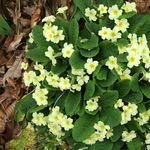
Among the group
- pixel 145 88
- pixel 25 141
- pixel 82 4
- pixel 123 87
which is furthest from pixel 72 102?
pixel 82 4

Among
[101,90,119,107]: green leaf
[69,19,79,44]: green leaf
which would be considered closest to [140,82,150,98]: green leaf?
[101,90,119,107]: green leaf

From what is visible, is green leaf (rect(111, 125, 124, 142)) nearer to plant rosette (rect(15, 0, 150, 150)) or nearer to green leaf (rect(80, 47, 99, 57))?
plant rosette (rect(15, 0, 150, 150))

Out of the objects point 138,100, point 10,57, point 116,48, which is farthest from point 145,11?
point 10,57

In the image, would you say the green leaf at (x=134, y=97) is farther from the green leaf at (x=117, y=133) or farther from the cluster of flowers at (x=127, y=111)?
the green leaf at (x=117, y=133)

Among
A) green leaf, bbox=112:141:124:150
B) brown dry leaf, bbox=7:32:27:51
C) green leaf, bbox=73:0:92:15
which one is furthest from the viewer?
brown dry leaf, bbox=7:32:27:51

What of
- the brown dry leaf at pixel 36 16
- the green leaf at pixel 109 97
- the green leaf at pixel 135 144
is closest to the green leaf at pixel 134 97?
the green leaf at pixel 109 97

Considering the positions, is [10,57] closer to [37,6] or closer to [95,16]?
[37,6]

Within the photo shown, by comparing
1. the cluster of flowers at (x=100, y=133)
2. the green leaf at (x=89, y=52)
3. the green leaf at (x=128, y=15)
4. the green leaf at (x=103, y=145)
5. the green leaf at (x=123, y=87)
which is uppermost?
the green leaf at (x=128, y=15)
